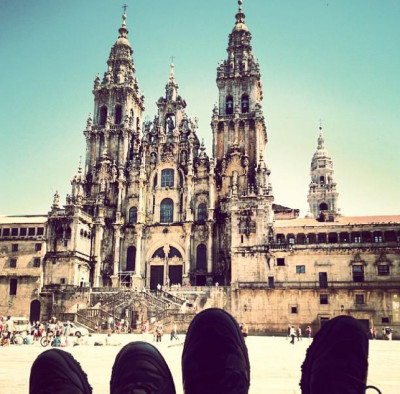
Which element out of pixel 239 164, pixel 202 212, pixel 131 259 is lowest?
pixel 131 259

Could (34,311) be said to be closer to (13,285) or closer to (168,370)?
(13,285)

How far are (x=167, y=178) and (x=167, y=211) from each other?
4.17m

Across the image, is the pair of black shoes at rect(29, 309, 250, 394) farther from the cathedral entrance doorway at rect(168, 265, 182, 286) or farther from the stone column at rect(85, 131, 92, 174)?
the stone column at rect(85, 131, 92, 174)

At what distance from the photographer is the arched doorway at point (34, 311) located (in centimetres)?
4919

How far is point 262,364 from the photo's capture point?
16125 millimetres

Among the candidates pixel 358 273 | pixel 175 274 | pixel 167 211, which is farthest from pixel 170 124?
pixel 358 273

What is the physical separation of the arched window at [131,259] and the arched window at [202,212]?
28.4ft

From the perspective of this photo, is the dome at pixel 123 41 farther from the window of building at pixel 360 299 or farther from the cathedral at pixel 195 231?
the window of building at pixel 360 299

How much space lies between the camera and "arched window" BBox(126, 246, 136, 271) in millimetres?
53841

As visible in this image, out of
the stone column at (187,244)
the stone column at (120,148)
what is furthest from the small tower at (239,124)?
the stone column at (120,148)

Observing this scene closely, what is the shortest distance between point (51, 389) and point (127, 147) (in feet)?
180

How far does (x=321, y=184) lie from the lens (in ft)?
270

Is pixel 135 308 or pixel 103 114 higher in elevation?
pixel 103 114

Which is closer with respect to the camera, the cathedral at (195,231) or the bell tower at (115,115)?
the cathedral at (195,231)
